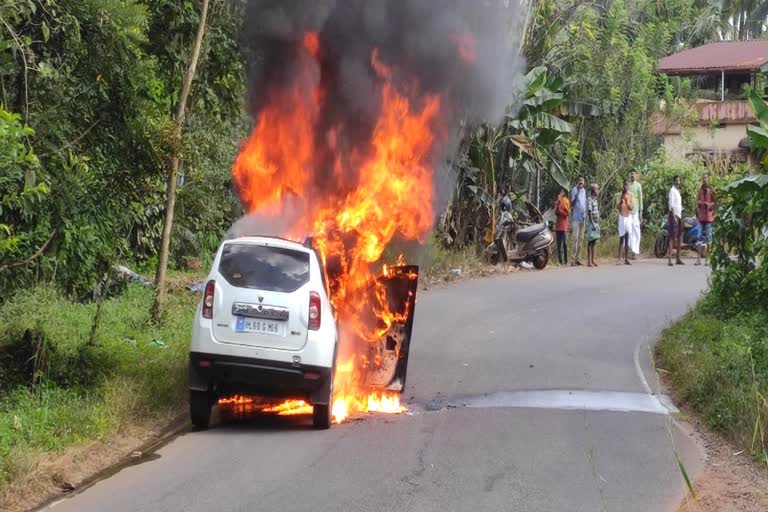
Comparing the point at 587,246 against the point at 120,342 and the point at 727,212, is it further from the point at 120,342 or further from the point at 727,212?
the point at 120,342

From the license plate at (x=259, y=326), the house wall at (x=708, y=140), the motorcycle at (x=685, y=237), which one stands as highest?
the house wall at (x=708, y=140)

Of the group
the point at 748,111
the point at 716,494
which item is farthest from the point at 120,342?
the point at 748,111

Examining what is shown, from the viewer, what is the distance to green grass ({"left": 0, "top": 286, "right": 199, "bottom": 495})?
8492mm

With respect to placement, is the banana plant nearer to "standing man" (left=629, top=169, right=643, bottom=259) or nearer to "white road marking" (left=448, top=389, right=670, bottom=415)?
"standing man" (left=629, top=169, right=643, bottom=259)

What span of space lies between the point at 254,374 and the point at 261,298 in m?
0.72

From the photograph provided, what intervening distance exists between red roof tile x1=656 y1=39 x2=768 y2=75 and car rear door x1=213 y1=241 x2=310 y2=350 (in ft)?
115

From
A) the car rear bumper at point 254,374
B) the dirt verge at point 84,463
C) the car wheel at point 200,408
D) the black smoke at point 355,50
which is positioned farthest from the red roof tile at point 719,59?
the dirt verge at point 84,463

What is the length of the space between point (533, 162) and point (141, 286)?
13435mm

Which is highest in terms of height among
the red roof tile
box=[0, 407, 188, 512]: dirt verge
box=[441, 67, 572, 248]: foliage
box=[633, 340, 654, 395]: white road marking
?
the red roof tile

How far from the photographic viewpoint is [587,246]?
1056 inches

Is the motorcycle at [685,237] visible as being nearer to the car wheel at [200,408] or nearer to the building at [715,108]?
the building at [715,108]

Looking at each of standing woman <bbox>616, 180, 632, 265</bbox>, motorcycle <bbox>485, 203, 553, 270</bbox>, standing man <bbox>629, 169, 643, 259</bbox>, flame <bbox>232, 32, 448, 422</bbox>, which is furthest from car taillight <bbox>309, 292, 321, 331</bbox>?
standing man <bbox>629, 169, 643, 259</bbox>

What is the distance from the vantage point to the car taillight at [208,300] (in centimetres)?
952

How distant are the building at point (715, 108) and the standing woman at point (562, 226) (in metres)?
8.32
